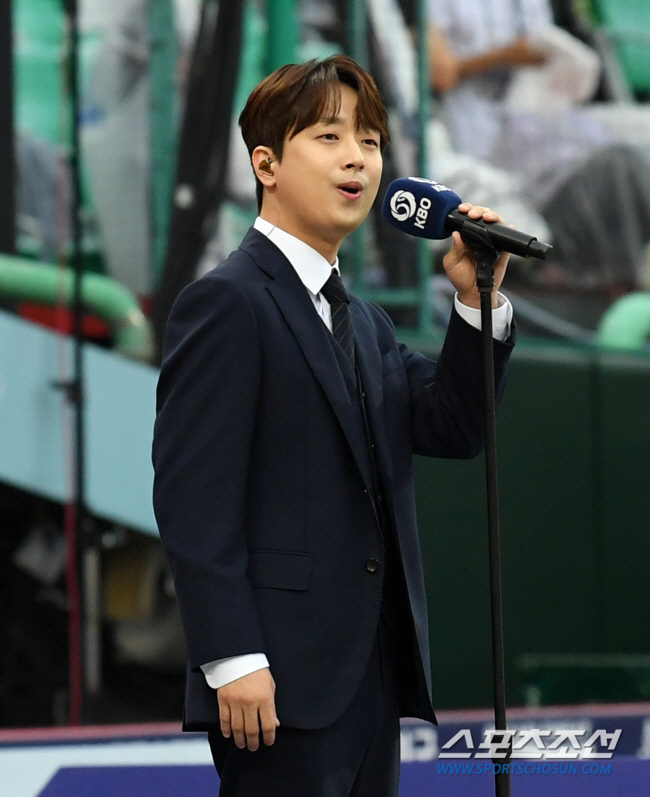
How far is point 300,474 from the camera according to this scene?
187cm


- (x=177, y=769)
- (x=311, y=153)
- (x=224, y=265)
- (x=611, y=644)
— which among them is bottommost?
(x=611, y=644)

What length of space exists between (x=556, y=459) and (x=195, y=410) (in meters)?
3.34

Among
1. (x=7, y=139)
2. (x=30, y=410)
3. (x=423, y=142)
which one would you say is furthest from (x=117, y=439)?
(x=423, y=142)

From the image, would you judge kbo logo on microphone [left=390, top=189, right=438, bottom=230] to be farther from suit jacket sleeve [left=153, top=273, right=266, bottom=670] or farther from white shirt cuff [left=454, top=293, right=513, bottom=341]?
suit jacket sleeve [left=153, top=273, right=266, bottom=670]

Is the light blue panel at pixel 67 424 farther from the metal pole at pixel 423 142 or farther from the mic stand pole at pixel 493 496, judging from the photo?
the mic stand pole at pixel 493 496

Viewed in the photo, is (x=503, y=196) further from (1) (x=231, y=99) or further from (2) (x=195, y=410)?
(2) (x=195, y=410)

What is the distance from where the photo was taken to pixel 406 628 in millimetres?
1931

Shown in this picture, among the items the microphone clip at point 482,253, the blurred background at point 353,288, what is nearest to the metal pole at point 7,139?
the blurred background at point 353,288

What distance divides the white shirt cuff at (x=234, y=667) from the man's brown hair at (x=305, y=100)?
2.24 feet

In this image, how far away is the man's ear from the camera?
1.95m

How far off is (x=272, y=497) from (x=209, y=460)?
0.11 m

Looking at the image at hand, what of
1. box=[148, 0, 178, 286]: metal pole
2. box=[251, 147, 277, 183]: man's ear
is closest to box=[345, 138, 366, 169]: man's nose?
box=[251, 147, 277, 183]: man's ear

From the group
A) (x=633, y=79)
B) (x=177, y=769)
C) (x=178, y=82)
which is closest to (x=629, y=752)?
(x=177, y=769)

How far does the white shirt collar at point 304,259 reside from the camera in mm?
1968
